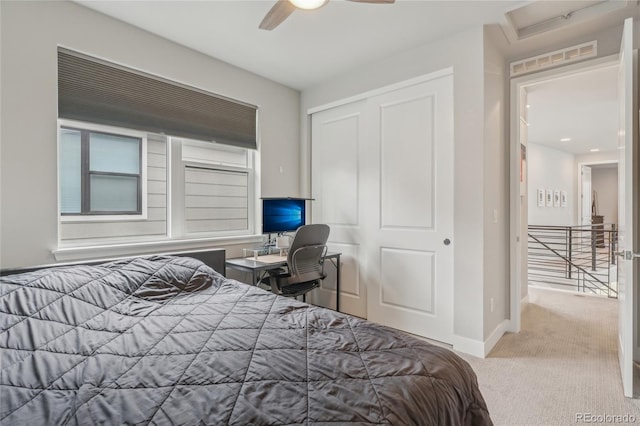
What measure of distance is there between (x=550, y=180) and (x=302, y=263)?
736 centimetres

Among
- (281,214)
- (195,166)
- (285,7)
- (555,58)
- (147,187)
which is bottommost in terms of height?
(281,214)

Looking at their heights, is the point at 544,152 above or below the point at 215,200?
above

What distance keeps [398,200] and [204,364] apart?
238 centimetres

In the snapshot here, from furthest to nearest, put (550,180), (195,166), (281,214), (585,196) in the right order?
1. (585,196)
2. (550,180)
3. (281,214)
4. (195,166)

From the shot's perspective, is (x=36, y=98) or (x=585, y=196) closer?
(x=36, y=98)

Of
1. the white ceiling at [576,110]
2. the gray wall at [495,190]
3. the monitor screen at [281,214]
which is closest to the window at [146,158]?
the monitor screen at [281,214]

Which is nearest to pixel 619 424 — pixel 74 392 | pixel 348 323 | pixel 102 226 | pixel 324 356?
pixel 348 323

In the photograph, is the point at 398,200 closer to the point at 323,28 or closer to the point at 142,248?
the point at 323,28

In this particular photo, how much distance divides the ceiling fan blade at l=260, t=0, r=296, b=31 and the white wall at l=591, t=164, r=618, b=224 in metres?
11.9

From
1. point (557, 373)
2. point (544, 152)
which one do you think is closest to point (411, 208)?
point (557, 373)

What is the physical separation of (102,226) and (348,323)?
2207 millimetres

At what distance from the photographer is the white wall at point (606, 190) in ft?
32.8

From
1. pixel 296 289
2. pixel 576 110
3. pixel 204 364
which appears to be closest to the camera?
pixel 204 364

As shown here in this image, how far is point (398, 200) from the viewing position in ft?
10.1
